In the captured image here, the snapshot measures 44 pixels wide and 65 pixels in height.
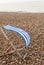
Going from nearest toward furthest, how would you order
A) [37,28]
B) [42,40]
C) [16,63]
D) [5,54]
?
[16,63], [5,54], [42,40], [37,28]

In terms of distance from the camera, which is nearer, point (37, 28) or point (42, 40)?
point (42, 40)

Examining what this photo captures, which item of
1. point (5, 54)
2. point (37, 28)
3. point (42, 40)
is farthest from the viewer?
point (37, 28)

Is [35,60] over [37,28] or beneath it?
beneath

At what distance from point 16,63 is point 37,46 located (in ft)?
5.93

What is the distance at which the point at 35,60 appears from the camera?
8906 millimetres

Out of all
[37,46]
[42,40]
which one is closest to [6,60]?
[37,46]

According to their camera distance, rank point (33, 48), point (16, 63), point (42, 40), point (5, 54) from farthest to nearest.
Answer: point (42, 40), point (33, 48), point (5, 54), point (16, 63)

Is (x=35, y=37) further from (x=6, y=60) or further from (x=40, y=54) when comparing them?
(x=6, y=60)

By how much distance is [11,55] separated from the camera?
927cm

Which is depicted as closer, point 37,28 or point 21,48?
point 21,48

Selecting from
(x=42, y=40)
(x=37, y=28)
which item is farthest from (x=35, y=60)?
(x=37, y=28)

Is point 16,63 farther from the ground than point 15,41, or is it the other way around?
point 15,41

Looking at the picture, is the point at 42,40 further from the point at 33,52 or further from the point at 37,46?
the point at 33,52

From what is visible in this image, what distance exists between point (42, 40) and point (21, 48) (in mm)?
1549
